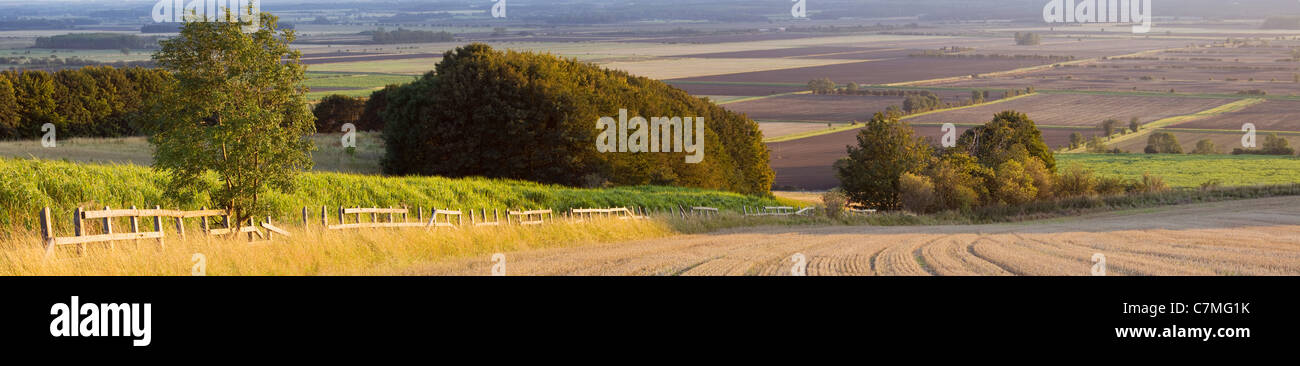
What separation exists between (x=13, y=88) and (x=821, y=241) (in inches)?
3172

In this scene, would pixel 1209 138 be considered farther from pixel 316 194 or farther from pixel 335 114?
pixel 316 194

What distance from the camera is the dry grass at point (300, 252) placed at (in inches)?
523

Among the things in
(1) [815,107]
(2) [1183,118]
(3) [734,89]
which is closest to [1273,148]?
(2) [1183,118]

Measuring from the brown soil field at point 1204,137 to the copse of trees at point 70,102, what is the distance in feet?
346

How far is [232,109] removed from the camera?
2003cm

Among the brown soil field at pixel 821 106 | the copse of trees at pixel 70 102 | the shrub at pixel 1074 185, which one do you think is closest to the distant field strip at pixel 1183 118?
the brown soil field at pixel 821 106

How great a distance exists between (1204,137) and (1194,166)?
30.2 meters

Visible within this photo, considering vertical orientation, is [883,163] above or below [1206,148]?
below

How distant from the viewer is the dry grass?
43.6 ft

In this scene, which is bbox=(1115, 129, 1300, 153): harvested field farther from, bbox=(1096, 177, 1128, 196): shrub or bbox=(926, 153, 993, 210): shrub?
bbox=(926, 153, 993, 210): shrub

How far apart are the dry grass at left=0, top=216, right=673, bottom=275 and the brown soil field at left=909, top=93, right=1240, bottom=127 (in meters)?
125

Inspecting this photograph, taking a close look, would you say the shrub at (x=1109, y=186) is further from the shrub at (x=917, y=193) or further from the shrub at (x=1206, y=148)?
the shrub at (x=1206, y=148)

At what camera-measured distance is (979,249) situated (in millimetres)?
18219

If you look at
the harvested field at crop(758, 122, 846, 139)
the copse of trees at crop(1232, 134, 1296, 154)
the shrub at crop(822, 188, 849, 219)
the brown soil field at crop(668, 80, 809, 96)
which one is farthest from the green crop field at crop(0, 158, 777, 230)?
the brown soil field at crop(668, 80, 809, 96)
